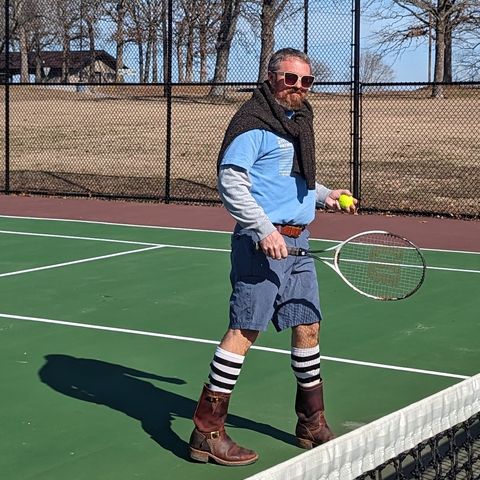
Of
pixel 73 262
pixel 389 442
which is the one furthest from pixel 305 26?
pixel 389 442

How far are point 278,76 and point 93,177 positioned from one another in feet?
57.2

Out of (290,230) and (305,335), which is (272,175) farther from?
(305,335)

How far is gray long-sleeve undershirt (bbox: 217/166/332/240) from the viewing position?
4895mm

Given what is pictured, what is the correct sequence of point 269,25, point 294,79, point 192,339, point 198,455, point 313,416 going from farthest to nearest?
point 269,25 → point 192,339 → point 313,416 → point 198,455 → point 294,79

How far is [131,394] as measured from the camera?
21.5 feet

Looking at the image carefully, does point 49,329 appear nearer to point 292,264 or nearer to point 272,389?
point 272,389

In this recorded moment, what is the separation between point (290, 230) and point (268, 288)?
12.2 inches

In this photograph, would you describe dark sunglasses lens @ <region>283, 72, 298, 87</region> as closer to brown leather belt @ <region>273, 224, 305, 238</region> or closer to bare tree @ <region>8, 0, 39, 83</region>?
brown leather belt @ <region>273, 224, 305, 238</region>

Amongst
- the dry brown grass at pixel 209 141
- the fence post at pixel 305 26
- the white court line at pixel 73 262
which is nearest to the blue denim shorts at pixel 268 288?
the white court line at pixel 73 262

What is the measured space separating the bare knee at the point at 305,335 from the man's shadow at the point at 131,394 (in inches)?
23.7

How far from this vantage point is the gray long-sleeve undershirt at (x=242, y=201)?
193 inches

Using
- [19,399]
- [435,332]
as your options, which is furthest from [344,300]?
[19,399]

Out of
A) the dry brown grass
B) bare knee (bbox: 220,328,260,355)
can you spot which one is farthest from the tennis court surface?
the dry brown grass

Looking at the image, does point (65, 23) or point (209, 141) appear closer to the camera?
point (65, 23)
